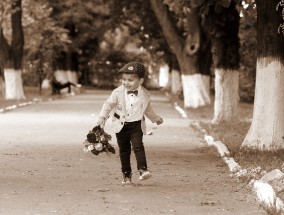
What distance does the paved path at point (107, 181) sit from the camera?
10.3m

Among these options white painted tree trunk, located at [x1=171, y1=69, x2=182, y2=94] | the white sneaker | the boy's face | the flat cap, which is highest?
the flat cap

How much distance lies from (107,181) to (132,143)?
35.6 inches

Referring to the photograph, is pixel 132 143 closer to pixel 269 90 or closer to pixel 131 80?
pixel 131 80

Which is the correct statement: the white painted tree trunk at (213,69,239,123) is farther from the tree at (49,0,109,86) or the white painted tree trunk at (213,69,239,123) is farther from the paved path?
the tree at (49,0,109,86)

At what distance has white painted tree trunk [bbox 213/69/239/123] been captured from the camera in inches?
1059

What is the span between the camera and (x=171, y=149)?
18.5 meters

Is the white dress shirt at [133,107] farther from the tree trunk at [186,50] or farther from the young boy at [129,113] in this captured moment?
the tree trunk at [186,50]

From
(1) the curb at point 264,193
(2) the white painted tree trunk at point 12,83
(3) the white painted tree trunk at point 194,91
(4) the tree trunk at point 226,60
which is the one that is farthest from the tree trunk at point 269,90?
(2) the white painted tree trunk at point 12,83

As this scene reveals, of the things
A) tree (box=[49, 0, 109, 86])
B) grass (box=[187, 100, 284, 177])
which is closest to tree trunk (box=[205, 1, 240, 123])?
grass (box=[187, 100, 284, 177])

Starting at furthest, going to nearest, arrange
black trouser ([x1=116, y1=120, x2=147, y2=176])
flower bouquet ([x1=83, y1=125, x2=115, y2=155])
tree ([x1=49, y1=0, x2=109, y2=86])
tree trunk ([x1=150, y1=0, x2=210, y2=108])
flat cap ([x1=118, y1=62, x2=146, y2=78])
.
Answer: tree ([x1=49, y1=0, x2=109, y2=86]) < tree trunk ([x1=150, y1=0, x2=210, y2=108]) < flower bouquet ([x1=83, y1=125, x2=115, y2=155]) < black trouser ([x1=116, y1=120, x2=147, y2=176]) < flat cap ([x1=118, y1=62, x2=146, y2=78])

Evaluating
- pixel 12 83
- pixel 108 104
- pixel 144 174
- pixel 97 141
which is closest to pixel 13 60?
pixel 12 83

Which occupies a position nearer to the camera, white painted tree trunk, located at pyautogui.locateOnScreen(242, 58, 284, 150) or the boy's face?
the boy's face

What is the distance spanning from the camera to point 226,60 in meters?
26.8

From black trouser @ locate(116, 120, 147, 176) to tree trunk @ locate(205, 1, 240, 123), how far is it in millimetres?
14427
